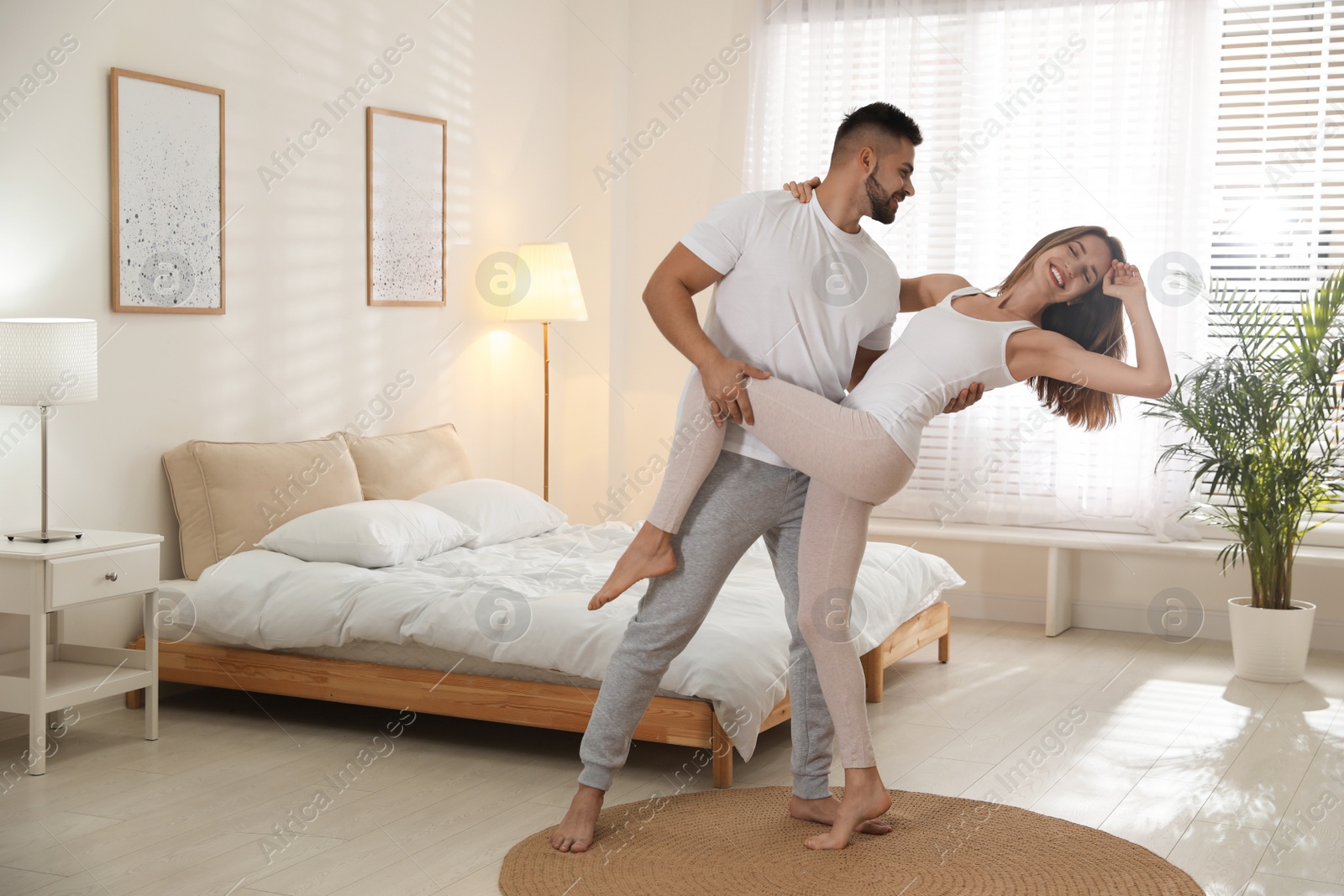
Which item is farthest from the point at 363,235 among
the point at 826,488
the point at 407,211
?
the point at 826,488

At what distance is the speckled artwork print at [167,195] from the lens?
12.2 feet

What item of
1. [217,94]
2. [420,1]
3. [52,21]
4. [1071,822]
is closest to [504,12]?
[420,1]

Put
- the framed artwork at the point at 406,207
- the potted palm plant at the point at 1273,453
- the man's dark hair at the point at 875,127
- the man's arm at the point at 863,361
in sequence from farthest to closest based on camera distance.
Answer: the framed artwork at the point at 406,207
the potted palm plant at the point at 1273,453
the man's arm at the point at 863,361
the man's dark hair at the point at 875,127

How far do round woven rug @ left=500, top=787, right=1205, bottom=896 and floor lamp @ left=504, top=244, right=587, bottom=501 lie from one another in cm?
283

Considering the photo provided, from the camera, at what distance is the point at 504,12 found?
5.44 m

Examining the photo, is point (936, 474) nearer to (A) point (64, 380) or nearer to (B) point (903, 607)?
(B) point (903, 607)

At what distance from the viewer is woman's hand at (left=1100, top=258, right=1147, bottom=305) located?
2.40 m

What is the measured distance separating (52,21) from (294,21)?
3.21 feet

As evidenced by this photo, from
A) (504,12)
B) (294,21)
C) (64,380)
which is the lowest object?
(64,380)

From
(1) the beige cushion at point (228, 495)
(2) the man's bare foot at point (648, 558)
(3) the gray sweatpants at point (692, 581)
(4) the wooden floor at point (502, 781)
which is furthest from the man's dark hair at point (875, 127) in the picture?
(1) the beige cushion at point (228, 495)

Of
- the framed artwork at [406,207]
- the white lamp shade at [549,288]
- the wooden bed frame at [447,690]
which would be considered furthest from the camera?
the white lamp shade at [549,288]

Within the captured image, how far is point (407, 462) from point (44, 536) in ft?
4.87

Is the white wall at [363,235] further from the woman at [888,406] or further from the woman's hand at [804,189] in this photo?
the woman's hand at [804,189]

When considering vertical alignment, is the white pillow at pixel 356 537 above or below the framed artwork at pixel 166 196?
below
